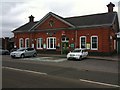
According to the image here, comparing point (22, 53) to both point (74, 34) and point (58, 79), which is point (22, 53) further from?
point (58, 79)

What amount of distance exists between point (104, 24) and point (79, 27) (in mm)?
4470

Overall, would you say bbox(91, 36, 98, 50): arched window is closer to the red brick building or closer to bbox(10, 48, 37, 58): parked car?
the red brick building

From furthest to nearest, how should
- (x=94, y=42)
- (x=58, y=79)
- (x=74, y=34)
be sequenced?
(x=74, y=34) < (x=94, y=42) < (x=58, y=79)

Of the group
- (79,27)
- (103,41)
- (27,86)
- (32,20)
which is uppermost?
(32,20)

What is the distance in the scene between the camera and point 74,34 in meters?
33.9

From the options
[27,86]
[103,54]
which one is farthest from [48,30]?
[27,86]

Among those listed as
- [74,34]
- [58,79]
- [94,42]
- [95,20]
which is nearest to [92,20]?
[95,20]

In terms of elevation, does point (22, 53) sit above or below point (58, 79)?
above

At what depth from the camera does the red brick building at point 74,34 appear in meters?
31.0

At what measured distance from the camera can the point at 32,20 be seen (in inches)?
1960

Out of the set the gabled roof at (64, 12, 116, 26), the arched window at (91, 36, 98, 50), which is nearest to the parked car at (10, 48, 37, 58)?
the gabled roof at (64, 12, 116, 26)

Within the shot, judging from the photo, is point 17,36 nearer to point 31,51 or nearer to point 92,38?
point 31,51

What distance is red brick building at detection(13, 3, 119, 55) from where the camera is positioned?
31.0 metres

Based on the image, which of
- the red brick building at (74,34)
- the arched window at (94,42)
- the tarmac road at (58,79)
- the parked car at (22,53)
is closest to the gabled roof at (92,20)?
the red brick building at (74,34)
